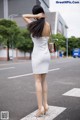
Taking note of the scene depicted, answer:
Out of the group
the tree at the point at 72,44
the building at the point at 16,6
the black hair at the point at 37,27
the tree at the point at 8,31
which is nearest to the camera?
the black hair at the point at 37,27

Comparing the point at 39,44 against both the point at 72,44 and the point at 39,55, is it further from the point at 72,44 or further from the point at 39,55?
the point at 72,44

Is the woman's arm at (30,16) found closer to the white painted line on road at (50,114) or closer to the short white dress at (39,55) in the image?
the short white dress at (39,55)

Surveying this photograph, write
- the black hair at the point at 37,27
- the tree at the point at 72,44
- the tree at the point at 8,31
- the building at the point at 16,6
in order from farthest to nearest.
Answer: the building at the point at 16,6 → the tree at the point at 72,44 → the tree at the point at 8,31 → the black hair at the point at 37,27

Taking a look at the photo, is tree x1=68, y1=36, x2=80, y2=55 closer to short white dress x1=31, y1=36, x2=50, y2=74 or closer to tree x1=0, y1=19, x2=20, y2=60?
tree x1=0, y1=19, x2=20, y2=60

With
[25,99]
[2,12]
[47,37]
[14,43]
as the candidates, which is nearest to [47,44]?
[47,37]

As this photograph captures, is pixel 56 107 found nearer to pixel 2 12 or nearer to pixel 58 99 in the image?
pixel 58 99

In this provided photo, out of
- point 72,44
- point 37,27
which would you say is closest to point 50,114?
point 37,27

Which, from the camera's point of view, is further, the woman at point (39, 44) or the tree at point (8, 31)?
the tree at point (8, 31)

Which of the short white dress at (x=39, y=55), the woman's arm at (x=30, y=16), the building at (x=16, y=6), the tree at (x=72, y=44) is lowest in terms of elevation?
the tree at (x=72, y=44)

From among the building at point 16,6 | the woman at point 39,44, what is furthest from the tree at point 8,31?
the building at point 16,6

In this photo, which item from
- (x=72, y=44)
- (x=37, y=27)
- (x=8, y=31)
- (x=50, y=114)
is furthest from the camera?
(x=72, y=44)

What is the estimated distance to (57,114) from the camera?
513 cm

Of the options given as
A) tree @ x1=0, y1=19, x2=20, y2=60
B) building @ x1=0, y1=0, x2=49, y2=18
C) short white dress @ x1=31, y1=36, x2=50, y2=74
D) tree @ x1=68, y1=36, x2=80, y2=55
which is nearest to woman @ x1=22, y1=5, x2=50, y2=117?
short white dress @ x1=31, y1=36, x2=50, y2=74

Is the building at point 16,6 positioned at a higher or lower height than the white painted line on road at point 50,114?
higher
